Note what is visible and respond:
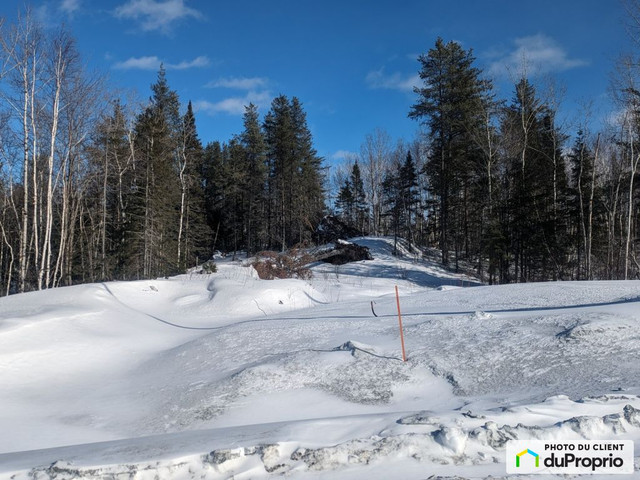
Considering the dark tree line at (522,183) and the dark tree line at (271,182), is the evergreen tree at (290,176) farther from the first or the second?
the dark tree line at (522,183)

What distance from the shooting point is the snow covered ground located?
3.11 metres

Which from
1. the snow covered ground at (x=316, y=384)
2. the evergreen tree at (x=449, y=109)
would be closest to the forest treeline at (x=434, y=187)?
the evergreen tree at (x=449, y=109)

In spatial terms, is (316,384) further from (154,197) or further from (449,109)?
(449,109)

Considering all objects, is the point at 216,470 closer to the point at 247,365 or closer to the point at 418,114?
the point at 247,365

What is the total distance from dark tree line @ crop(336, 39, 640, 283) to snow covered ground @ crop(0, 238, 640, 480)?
48.3 feet

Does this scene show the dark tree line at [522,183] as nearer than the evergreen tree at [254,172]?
Yes
